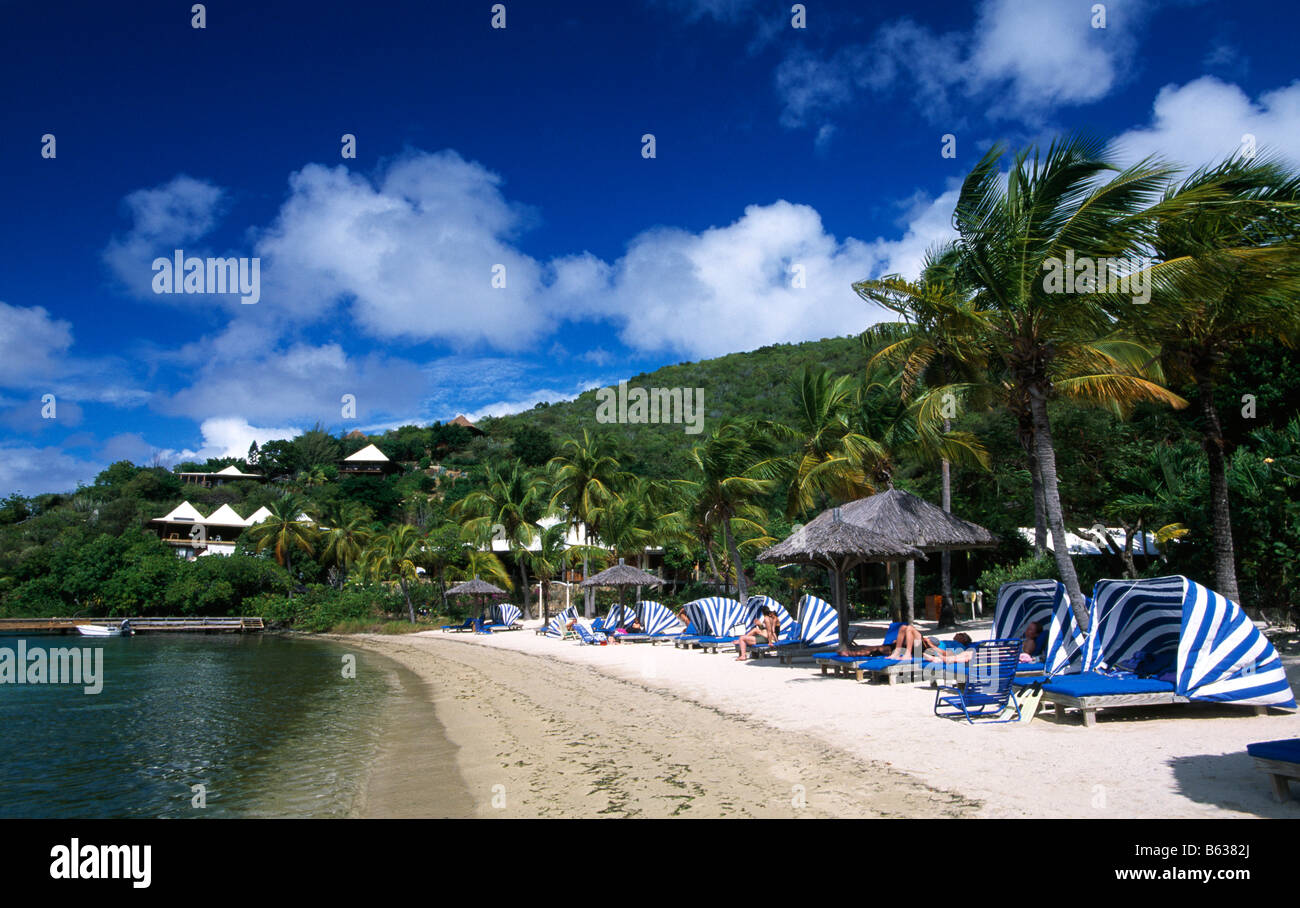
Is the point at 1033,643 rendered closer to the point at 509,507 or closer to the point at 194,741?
the point at 194,741

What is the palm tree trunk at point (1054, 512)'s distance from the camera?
1130 cm

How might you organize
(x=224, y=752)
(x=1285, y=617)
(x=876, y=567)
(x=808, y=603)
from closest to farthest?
(x=224, y=752), (x=1285, y=617), (x=808, y=603), (x=876, y=567)

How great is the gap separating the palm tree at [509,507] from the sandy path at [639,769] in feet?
72.1

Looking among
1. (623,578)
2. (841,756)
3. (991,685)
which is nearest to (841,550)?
(991,685)

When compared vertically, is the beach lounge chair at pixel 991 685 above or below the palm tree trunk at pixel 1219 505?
below

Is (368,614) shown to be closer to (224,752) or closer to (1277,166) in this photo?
(224,752)

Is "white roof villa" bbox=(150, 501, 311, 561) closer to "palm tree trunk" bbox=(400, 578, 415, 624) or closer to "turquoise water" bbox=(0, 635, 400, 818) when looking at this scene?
"palm tree trunk" bbox=(400, 578, 415, 624)

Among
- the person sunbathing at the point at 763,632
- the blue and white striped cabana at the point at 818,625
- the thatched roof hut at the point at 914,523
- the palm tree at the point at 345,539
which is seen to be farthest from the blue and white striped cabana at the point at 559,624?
the palm tree at the point at 345,539

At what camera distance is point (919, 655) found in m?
11.9

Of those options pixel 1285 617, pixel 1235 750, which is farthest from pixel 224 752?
pixel 1285 617

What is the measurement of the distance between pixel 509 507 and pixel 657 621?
12.1 meters

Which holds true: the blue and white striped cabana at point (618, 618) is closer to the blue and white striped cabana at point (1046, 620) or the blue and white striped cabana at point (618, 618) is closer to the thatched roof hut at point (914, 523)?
the thatched roof hut at point (914, 523)

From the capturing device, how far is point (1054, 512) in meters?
11.5
